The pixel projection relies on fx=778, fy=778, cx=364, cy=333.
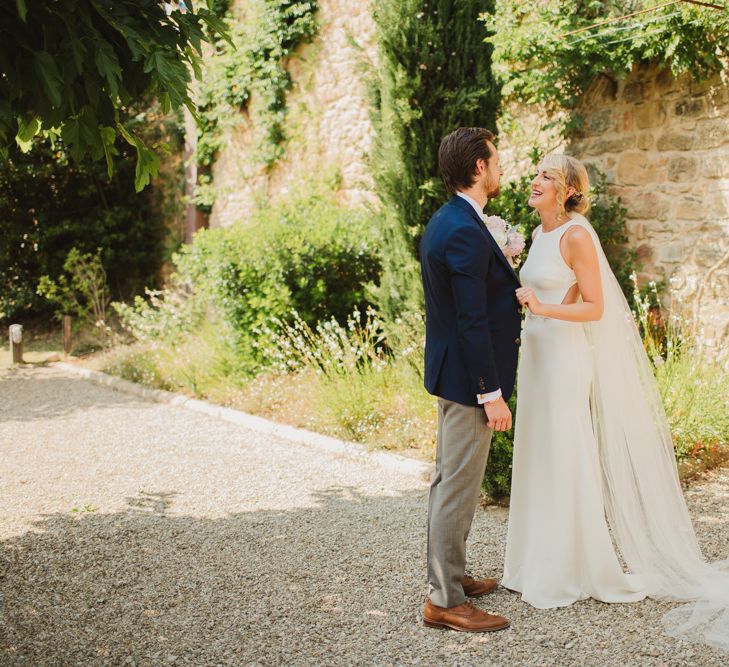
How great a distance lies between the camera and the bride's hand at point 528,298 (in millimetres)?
3234

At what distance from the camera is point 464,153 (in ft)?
10.4

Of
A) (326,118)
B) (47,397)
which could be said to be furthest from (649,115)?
(47,397)

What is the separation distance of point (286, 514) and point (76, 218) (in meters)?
10.6

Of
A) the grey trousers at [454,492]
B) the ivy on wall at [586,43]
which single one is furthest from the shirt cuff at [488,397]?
the ivy on wall at [586,43]

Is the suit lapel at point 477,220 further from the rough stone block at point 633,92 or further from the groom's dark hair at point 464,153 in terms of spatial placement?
the rough stone block at point 633,92

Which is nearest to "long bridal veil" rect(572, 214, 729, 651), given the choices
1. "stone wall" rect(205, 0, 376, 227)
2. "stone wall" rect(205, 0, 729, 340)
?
"stone wall" rect(205, 0, 729, 340)

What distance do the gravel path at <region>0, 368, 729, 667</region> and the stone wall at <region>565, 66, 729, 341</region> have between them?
2.32m

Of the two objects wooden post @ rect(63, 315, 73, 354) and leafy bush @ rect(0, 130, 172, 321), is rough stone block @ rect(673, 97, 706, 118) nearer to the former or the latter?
wooden post @ rect(63, 315, 73, 354)

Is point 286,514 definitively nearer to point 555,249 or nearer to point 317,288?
point 555,249

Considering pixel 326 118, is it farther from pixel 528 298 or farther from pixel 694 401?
pixel 528 298

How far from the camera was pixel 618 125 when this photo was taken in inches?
299

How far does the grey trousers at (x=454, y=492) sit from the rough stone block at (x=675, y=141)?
491 cm

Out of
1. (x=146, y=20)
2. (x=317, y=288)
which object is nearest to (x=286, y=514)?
(x=146, y=20)

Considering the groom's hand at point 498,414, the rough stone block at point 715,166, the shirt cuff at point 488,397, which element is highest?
the rough stone block at point 715,166
